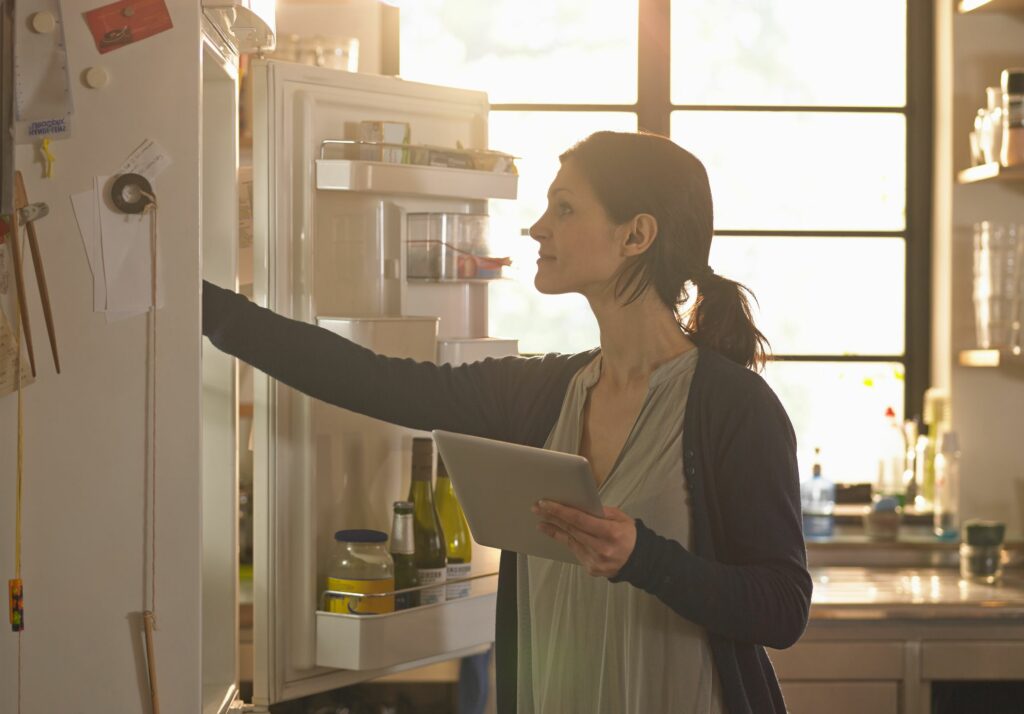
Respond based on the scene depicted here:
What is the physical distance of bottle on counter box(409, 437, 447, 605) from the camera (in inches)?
73.5

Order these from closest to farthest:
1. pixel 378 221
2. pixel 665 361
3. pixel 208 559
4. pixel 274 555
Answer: pixel 665 361 < pixel 208 559 < pixel 274 555 < pixel 378 221

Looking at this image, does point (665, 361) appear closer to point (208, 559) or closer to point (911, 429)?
point (208, 559)

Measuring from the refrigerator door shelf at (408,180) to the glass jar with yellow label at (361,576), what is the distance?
21.0 inches

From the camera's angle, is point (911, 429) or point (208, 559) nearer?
point (208, 559)

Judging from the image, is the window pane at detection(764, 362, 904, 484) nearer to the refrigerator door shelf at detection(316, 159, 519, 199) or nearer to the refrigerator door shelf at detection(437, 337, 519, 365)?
the refrigerator door shelf at detection(437, 337, 519, 365)

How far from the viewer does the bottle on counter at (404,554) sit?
1.82 metres

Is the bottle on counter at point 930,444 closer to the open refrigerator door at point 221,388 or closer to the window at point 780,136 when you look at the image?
the window at point 780,136

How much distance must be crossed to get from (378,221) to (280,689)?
2.51ft

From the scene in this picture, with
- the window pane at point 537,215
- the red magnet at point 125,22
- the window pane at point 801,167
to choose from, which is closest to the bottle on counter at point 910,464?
the window pane at point 801,167

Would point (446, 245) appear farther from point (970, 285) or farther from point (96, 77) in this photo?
point (970, 285)

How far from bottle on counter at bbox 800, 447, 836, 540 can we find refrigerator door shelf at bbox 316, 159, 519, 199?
1305mm

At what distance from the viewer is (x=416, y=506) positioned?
1.99 meters

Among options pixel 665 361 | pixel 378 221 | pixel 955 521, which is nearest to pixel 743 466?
pixel 665 361

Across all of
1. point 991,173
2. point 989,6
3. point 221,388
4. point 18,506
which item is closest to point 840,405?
point 991,173
